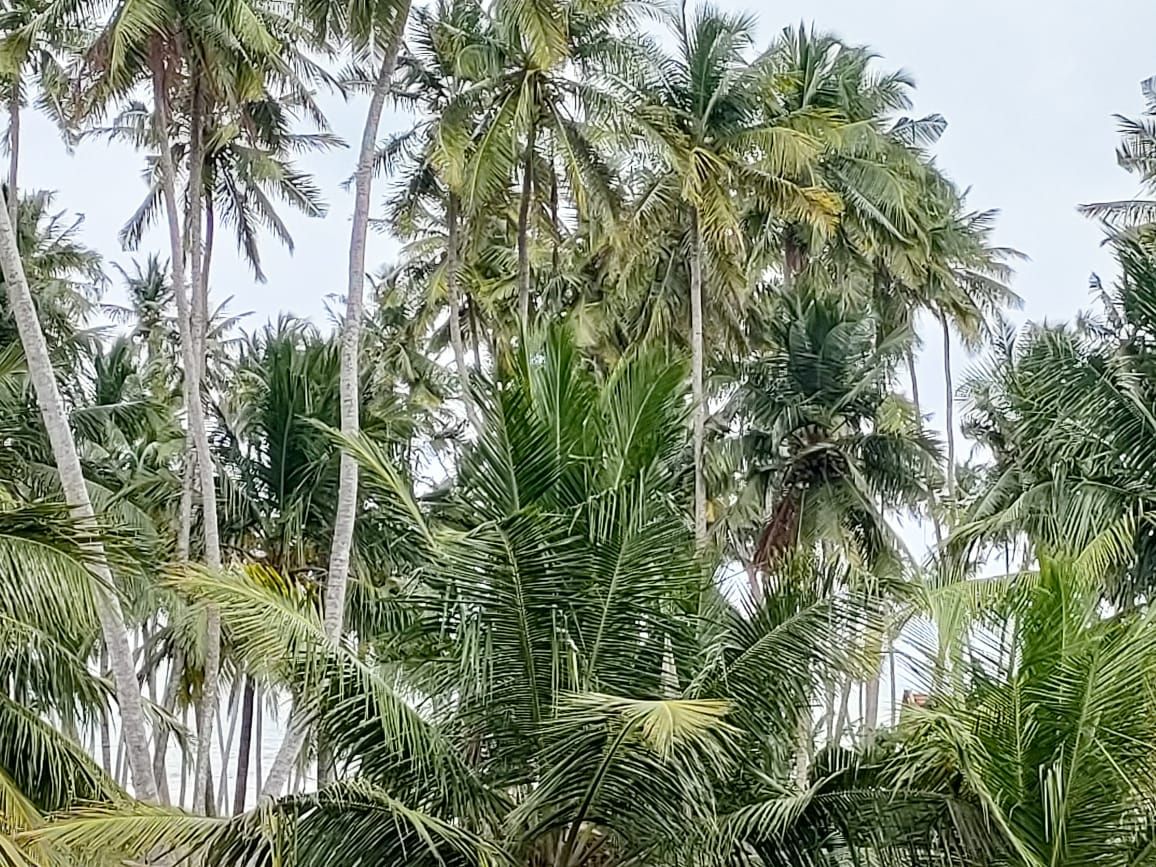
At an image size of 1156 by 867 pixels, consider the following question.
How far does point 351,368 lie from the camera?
39.1ft

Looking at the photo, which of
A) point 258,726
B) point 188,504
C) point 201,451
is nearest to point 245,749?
point 188,504

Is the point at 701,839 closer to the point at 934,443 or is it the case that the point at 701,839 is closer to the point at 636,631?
the point at 636,631

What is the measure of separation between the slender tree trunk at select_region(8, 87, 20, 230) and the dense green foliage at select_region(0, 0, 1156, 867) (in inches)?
3.8

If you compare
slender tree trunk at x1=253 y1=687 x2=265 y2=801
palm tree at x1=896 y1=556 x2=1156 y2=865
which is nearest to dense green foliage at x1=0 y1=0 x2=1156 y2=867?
palm tree at x1=896 y1=556 x2=1156 y2=865

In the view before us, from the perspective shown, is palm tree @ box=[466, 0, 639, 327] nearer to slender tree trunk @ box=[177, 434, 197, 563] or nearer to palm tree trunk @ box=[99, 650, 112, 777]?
slender tree trunk @ box=[177, 434, 197, 563]

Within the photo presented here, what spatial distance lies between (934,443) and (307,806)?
13.7 m

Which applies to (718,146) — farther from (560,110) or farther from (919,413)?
(919,413)

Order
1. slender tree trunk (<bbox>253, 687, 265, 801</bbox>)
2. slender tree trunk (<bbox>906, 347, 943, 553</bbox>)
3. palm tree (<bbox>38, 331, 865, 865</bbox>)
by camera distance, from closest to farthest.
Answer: palm tree (<bbox>38, 331, 865, 865</bbox>), slender tree trunk (<bbox>253, 687, 265, 801</bbox>), slender tree trunk (<bbox>906, 347, 943, 553</bbox>)

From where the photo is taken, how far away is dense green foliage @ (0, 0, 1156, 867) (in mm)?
6543

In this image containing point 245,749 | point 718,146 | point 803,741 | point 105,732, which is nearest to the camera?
point 803,741

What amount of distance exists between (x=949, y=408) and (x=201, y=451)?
553 inches

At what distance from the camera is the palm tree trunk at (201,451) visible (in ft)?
42.0

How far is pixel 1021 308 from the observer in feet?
83.4

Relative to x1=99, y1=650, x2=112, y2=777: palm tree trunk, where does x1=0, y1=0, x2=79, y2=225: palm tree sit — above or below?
above
